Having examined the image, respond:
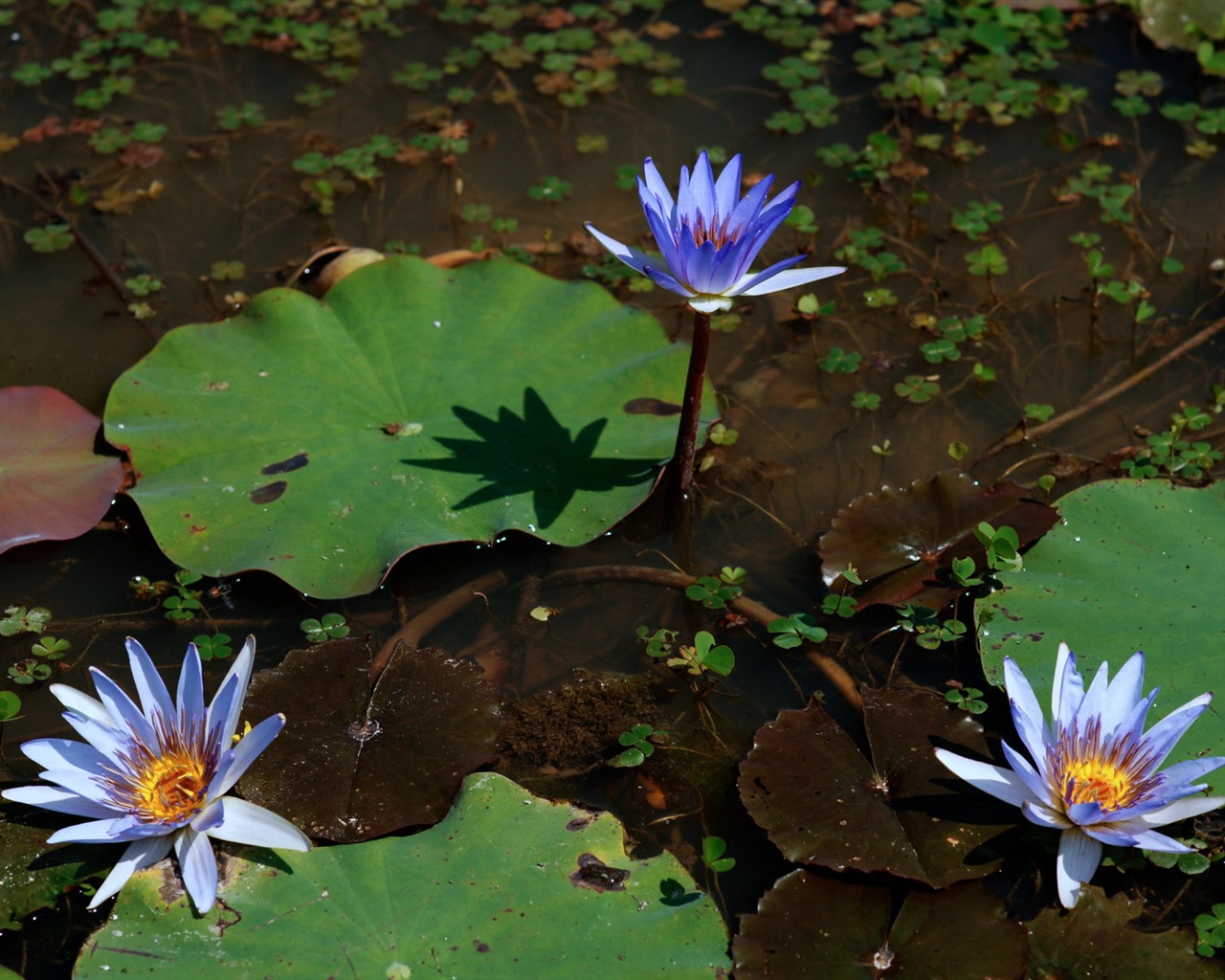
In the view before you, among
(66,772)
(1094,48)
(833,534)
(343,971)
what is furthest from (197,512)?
(1094,48)

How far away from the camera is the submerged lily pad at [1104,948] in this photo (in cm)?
220

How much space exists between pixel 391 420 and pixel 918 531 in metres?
1.53

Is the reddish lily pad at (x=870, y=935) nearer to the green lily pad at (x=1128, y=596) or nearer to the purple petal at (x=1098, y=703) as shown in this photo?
the purple petal at (x=1098, y=703)

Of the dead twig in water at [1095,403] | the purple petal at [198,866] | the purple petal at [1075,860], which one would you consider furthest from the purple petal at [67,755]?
the dead twig in water at [1095,403]

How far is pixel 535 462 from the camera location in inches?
126

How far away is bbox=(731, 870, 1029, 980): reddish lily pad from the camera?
86.9 inches

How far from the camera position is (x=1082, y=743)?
7.78ft

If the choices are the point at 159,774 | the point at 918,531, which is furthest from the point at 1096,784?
the point at 159,774

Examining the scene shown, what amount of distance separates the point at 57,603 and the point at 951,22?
15.3ft

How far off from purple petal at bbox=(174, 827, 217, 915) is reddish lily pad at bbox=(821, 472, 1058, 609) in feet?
5.54

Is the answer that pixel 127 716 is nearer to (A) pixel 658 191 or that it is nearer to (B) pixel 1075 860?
(A) pixel 658 191

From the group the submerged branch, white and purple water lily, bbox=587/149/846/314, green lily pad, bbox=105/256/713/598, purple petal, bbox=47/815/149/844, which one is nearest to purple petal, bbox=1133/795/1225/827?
the submerged branch

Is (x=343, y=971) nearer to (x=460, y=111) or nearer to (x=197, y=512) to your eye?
(x=197, y=512)

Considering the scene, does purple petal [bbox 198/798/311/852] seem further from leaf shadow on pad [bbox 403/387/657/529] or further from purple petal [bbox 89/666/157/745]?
leaf shadow on pad [bbox 403/387/657/529]
